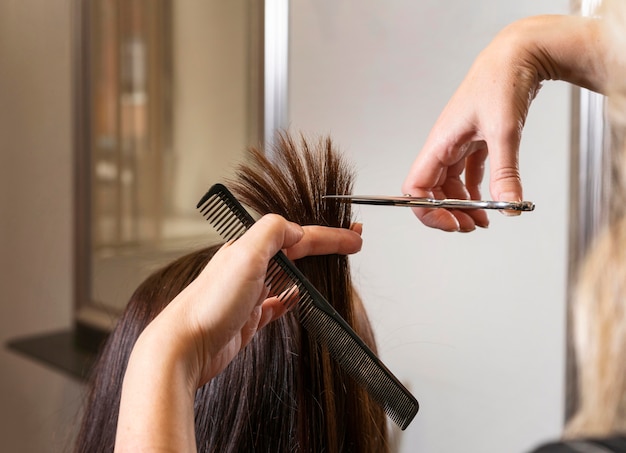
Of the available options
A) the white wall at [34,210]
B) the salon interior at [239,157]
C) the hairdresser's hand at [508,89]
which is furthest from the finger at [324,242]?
the white wall at [34,210]

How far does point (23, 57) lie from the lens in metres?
1.48

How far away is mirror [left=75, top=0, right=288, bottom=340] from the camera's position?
56.4 inches

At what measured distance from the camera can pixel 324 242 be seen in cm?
57

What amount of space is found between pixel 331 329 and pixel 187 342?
0.45 ft

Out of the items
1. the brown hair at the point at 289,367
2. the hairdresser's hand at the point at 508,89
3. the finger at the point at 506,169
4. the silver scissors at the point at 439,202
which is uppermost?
the hairdresser's hand at the point at 508,89

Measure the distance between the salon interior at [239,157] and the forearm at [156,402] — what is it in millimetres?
453

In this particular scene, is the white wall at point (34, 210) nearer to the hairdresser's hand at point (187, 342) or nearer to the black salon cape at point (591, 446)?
the hairdresser's hand at point (187, 342)

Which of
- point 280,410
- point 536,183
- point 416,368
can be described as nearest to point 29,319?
point 416,368

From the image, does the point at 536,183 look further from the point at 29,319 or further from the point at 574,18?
the point at 29,319

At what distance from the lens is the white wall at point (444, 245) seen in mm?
932

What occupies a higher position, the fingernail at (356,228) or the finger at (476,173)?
the finger at (476,173)

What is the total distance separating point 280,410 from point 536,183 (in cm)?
55

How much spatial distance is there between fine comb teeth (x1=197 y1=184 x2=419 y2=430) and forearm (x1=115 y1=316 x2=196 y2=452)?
119 mm

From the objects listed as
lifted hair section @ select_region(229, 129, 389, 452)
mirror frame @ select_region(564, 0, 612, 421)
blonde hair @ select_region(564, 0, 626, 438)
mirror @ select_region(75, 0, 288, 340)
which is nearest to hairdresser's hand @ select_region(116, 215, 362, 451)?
lifted hair section @ select_region(229, 129, 389, 452)
